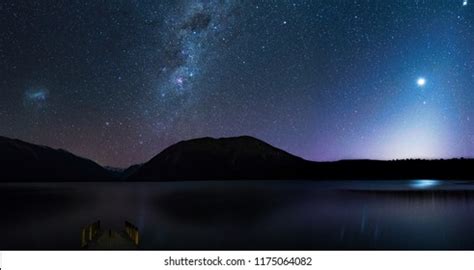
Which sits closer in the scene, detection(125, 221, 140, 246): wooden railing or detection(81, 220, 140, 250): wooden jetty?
detection(81, 220, 140, 250): wooden jetty

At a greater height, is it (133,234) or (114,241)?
(133,234)

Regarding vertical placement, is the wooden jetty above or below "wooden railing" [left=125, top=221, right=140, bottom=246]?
below

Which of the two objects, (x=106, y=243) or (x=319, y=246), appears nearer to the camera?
(x=106, y=243)

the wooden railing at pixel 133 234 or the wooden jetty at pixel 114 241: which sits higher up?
the wooden railing at pixel 133 234

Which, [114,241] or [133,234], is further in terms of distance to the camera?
[133,234]

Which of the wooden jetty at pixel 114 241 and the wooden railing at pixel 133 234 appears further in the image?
the wooden railing at pixel 133 234
